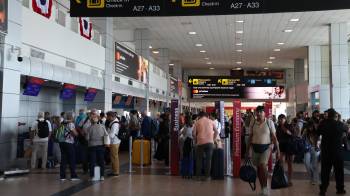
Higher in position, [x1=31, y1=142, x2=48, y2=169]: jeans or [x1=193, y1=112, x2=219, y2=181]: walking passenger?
[x1=193, y1=112, x2=219, y2=181]: walking passenger

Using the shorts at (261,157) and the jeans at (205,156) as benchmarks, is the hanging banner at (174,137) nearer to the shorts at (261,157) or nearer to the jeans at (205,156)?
the jeans at (205,156)

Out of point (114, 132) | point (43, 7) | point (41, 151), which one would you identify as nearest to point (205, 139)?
point (114, 132)

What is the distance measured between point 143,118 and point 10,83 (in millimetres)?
4415

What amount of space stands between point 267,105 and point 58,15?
6906 millimetres

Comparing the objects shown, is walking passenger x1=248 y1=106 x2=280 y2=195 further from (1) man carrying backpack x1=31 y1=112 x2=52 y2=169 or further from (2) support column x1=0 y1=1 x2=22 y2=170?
(1) man carrying backpack x1=31 y1=112 x2=52 y2=169

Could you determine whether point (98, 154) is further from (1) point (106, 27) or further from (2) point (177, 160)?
(1) point (106, 27)

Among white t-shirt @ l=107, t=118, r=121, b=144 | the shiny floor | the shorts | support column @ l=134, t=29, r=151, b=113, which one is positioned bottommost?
the shiny floor

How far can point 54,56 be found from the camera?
12875mm

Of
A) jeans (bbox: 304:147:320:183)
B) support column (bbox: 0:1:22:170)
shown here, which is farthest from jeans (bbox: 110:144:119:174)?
jeans (bbox: 304:147:320:183)

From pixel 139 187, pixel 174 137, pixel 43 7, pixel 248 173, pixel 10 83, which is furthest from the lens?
pixel 43 7

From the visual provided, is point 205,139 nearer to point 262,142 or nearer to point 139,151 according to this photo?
point 262,142

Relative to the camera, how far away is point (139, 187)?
331 inches

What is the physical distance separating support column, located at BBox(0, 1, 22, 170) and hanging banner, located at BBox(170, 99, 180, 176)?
379cm

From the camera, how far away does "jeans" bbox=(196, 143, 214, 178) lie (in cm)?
950
